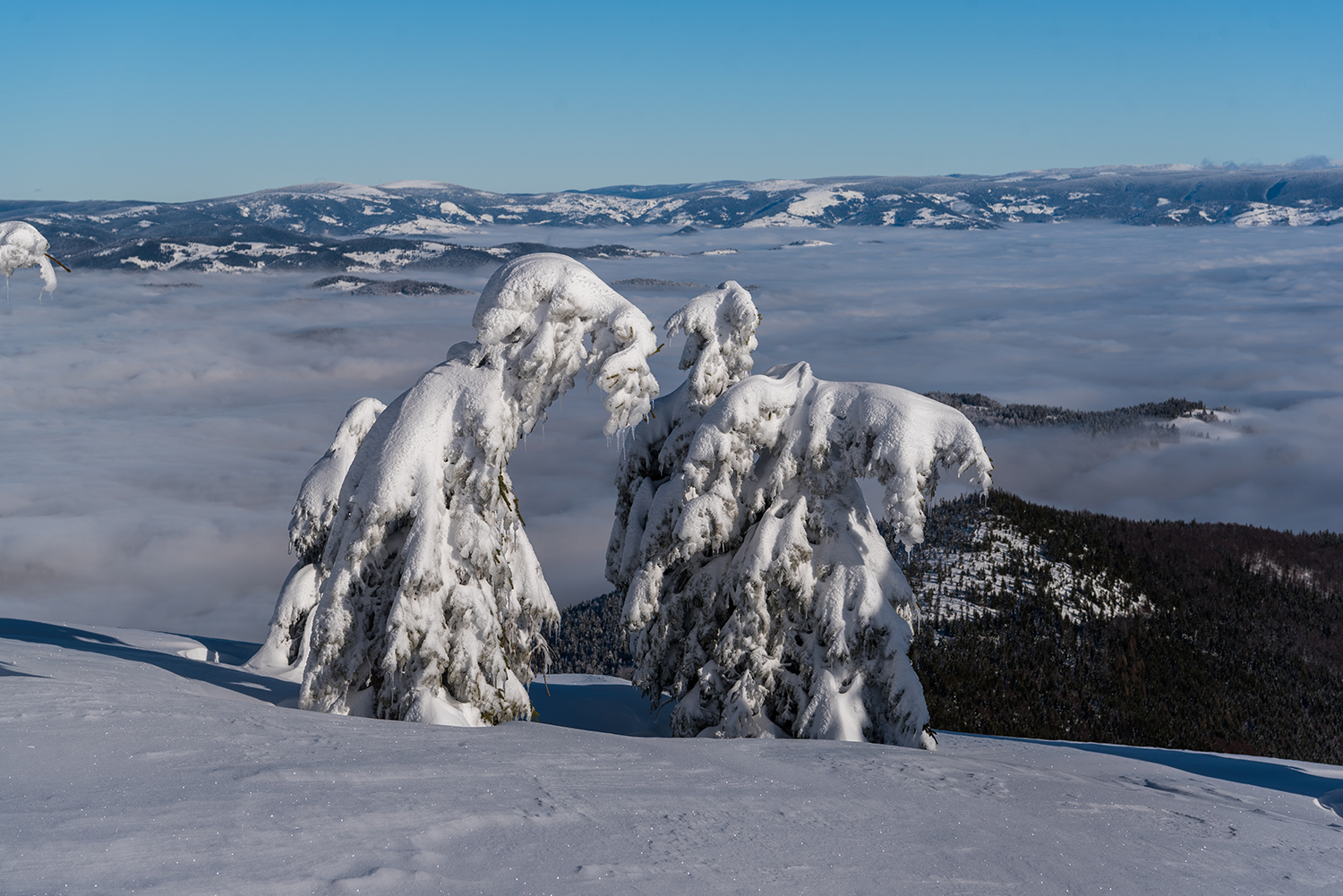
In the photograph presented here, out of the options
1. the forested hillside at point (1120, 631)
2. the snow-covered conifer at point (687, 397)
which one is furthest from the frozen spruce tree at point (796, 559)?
the forested hillside at point (1120, 631)

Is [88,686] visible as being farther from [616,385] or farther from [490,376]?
[616,385]

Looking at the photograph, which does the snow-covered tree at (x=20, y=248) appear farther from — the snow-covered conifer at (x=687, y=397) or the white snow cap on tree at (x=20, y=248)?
the snow-covered conifer at (x=687, y=397)

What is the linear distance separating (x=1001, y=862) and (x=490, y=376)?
30.3ft

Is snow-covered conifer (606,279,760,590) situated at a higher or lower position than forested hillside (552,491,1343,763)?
higher

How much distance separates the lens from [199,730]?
8047mm

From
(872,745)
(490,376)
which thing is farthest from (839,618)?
(490,376)

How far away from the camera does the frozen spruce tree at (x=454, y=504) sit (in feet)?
41.7

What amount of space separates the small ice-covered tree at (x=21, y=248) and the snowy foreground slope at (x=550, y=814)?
4.94 meters

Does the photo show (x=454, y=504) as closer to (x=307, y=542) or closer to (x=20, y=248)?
(x=20, y=248)

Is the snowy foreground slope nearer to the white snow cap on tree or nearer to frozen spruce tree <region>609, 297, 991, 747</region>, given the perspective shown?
frozen spruce tree <region>609, 297, 991, 747</region>

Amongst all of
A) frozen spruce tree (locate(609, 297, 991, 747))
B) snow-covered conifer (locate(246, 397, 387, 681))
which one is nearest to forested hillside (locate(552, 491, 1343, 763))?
frozen spruce tree (locate(609, 297, 991, 747))

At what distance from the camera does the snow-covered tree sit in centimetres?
1091

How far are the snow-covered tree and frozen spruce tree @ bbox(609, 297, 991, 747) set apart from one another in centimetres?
933

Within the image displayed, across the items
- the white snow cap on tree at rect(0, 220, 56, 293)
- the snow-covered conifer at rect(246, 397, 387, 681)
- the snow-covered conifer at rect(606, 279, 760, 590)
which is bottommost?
the snow-covered conifer at rect(246, 397, 387, 681)
